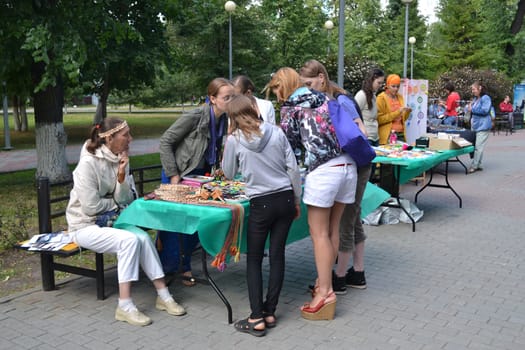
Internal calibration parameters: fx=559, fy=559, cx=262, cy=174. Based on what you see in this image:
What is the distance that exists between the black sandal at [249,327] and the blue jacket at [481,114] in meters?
9.26

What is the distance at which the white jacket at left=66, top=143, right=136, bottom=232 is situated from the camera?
4.37 meters

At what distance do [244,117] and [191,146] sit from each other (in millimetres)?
1174

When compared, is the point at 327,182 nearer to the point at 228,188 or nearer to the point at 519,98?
the point at 228,188

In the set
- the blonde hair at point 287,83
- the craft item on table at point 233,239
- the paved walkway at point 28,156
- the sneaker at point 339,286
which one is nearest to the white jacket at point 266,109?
the blonde hair at point 287,83

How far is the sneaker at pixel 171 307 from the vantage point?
171 inches

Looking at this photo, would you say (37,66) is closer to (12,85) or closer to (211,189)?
(12,85)

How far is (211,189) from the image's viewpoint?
14.6 feet

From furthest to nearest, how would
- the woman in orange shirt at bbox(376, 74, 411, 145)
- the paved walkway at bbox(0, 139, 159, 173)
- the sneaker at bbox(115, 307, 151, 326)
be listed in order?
the paved walkway at bbox(0, 139, 159, 173) → the woman in orange shirt at bbox(376, 74, 411, 145) → the sneaker at bbox(115, 307, 151, 326)

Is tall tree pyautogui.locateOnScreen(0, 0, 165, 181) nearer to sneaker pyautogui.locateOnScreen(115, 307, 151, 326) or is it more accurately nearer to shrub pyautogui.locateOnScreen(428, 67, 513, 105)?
sneaker pyautogui.locateOnScreen(115, 307, 151, 326)

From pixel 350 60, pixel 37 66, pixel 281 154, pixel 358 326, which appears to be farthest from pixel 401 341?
pixel 350 60

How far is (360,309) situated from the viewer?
4.50 meters

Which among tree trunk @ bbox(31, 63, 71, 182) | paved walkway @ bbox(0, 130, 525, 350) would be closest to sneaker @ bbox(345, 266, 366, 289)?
paved walkway @ bbox(0, 130, 525, 350)

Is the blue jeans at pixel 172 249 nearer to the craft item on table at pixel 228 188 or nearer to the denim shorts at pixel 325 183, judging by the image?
the craft item on table at pixel 228 188

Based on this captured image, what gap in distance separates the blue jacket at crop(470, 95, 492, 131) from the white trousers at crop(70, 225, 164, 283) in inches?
367
